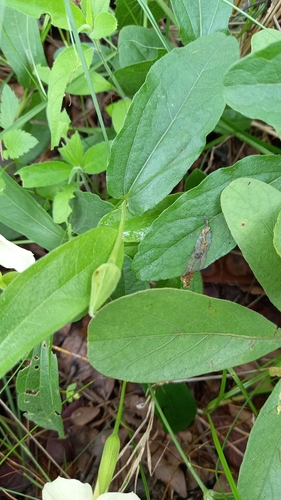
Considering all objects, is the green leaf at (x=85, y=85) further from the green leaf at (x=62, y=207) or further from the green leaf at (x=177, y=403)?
the green leaf at (x=177, y=403)

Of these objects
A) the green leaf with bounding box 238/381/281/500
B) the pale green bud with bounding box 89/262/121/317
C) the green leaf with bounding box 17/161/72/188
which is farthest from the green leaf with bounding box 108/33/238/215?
the green leaf with bounding box 238/381/281/500

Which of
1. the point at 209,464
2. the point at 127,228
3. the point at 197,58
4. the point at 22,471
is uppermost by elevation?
the point at 197,58

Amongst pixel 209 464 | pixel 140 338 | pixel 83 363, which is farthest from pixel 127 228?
pixel 209 464

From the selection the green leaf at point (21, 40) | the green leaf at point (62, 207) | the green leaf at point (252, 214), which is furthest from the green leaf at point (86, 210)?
the green leaf at point (21, 40)

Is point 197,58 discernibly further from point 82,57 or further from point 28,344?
point 28,344

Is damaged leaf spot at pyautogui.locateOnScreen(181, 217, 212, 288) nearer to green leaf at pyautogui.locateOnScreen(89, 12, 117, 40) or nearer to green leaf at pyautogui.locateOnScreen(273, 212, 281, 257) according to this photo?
green leaf at pyautogui.locateOnScreen(273, 212, 281, 257)
